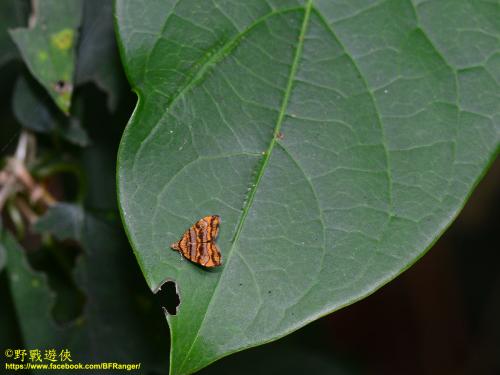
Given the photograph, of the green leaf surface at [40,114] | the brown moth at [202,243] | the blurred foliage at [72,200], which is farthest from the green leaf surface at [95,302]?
the brown moth at [202,243]

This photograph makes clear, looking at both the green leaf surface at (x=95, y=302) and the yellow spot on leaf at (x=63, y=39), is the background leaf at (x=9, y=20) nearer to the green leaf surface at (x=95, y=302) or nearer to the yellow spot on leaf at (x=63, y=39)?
the yellow spot on leaf at (x=63, y=39)

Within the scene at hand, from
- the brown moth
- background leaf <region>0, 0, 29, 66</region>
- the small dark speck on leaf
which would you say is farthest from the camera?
background leaf <region>0, 0, 29, 66</region>

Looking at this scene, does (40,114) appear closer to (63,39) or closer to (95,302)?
(63,39)

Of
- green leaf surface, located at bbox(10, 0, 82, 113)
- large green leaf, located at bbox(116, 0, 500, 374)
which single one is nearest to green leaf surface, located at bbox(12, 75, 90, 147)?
green leaf surface, located at bbox(10, 0, 82, 113)

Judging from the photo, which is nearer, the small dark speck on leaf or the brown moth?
the brown moth

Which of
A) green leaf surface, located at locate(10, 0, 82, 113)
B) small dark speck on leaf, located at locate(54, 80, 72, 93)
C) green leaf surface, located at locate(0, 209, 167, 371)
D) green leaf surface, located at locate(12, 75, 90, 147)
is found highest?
green leaf surface, located at locate(10, 0, 82, 113)

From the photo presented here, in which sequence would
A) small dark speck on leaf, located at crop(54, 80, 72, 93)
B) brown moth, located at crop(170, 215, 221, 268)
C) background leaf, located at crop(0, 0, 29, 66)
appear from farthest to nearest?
background leaf, located at crop(0, 0, 29, 66)
small dark speck on leaf, located at crop(54, 80, 72, 93)
brown moth, located at crop(170, 215, 221, 268)

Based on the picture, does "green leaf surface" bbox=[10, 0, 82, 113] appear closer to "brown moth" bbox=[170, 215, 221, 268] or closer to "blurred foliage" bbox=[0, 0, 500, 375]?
"blurred foliage" bbox=[0, 0, 500, 375]

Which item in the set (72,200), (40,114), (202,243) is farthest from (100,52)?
(202,243)
